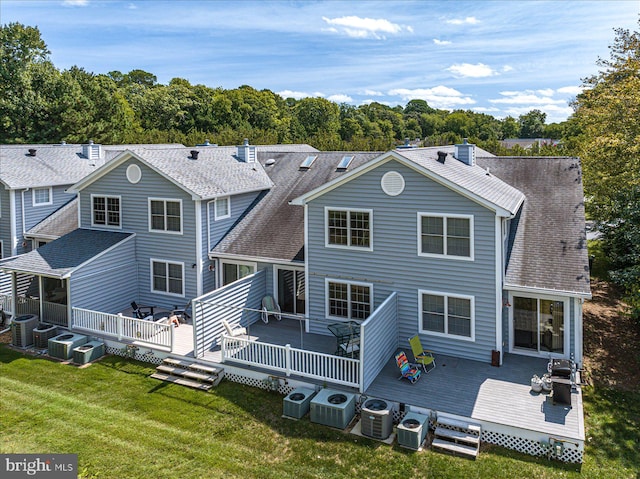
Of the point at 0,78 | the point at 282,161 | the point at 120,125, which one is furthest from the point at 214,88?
the point at 282,161

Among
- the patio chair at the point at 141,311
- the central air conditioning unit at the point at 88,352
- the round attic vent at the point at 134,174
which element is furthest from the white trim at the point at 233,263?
the central air conditioning unit at the point at 88,352

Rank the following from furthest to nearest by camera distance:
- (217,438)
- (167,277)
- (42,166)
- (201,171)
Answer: (42,166), (201,171), (167,277), (217,438)

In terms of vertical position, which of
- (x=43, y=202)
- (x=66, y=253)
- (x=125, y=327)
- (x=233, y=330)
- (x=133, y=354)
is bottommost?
(x=133, y=354)

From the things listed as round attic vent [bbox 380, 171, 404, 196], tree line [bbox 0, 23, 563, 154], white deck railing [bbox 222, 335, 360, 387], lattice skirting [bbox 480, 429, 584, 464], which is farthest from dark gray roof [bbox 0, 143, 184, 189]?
lattice skirting [bbox 480, 429, 584, 464]

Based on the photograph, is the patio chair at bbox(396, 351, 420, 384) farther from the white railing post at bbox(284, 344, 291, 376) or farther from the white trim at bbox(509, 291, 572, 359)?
the white trim at bbox(509, 291, 572, 359)

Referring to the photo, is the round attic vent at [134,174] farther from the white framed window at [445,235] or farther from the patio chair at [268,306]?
the white framed window at [445,235]

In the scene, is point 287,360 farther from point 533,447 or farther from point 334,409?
point 533,447

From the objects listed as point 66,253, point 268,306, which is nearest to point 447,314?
point 268,306
